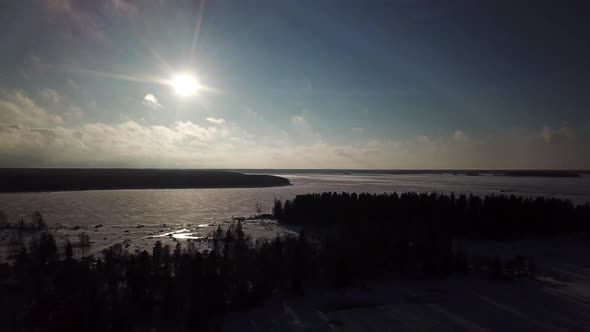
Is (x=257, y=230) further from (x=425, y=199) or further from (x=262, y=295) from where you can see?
(x=425, y=199)

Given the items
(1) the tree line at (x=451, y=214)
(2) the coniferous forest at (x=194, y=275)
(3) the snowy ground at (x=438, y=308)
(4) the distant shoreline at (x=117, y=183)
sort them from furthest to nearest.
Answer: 1. (4) the distant shoreline at (x=117, y=183)
2. (1) the tree line at (x=451, y=214)
3. (3) the snowy ground at (x=438, y=308)
4. (2) the coniferous forest at (x=194, y=275)

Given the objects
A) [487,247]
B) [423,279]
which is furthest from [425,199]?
[423,279]

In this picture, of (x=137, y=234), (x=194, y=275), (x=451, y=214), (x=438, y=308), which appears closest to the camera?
(x=438, y=308)

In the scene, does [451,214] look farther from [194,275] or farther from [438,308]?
[194,275]

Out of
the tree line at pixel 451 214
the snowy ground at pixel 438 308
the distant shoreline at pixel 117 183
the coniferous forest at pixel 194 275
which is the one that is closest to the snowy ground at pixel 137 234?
the coniferous forest at pixel 194 275

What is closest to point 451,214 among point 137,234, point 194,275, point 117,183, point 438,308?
point 438,308

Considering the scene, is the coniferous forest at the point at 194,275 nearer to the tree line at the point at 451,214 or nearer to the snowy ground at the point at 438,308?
the snowy ground at the point at 438,308

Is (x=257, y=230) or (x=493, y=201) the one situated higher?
(x=493, y=201)

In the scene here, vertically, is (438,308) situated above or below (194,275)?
below

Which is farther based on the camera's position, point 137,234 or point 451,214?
point 451,214

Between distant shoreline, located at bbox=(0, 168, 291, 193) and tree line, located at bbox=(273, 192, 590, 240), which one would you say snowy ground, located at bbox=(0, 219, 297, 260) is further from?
distant shoreline, located at bbox=(0, 168, 291, 193)

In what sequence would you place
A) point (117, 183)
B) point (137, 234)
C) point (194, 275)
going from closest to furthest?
point (194, 275), point (137, 234), point (117, 183)
